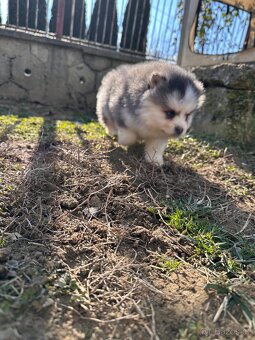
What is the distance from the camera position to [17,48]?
6137 millimetres

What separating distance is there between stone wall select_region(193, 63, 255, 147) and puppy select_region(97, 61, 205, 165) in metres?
1.15

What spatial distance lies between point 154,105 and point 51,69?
373 centimetres

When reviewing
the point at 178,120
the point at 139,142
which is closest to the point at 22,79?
the point at 139,142

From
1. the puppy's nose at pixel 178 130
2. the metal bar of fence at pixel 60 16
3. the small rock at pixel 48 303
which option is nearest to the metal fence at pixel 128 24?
the metal bar of fence at pixel 60 16

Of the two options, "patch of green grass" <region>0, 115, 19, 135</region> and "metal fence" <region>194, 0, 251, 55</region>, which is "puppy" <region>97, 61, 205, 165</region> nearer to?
"patch of green grass" <region>0, 115, 19, 135</region>

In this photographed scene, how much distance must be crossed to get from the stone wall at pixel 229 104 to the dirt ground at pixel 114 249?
1.07 metres

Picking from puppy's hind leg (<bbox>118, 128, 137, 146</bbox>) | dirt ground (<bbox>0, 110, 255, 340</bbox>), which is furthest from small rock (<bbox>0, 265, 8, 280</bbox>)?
puppy's hind leg (<bbox>118, 128, 137, 146</bbox>)

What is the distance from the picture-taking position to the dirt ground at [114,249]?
1612 mm

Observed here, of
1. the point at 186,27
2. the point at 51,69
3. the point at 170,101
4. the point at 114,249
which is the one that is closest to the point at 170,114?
the point at 170,101

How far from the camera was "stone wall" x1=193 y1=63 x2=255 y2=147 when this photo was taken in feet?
15.1

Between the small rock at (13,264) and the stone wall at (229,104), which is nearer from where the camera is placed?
the small rock at (13,264)

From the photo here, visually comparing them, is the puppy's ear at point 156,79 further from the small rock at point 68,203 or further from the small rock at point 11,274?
the small rock at point 11,274

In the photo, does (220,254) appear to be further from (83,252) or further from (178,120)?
(178,120)

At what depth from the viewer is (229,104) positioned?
4.86 meters
